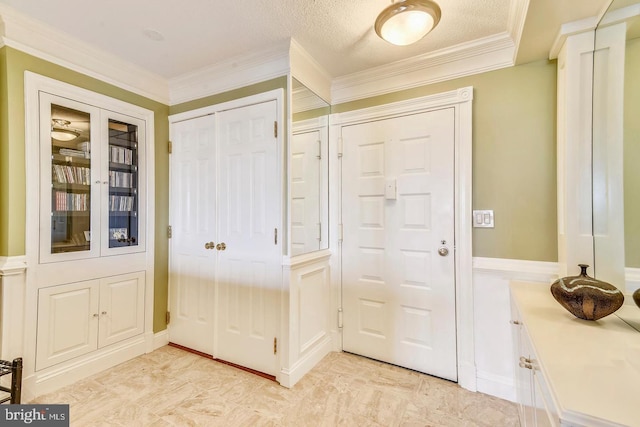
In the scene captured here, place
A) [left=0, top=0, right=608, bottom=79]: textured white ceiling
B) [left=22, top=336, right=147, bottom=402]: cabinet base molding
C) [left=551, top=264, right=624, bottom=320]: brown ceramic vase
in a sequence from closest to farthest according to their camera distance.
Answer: [left=551, top=264, right=624, bottom=320]: brown ceramic vase → [left=0, top=0, right=608, bottom=79]: textured white ceiling → [left=22, top=336, right=147, bottom=402]: cabinet base molding

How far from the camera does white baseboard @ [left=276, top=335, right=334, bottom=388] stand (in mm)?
2047

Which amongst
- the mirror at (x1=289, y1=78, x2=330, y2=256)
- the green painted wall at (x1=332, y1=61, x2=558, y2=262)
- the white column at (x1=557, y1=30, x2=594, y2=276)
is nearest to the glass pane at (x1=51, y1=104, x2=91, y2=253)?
the mirror at (x1=289, y1=78, x2=330, y2=256)

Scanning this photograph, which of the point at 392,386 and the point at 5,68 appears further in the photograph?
the point at 392,386

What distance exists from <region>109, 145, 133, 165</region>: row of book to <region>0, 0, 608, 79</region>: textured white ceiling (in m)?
0.72

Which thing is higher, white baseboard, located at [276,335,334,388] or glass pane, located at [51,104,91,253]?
glass pane, located at [51,104,91,253]

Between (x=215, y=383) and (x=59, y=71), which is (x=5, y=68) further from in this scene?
(x=215, y=383)

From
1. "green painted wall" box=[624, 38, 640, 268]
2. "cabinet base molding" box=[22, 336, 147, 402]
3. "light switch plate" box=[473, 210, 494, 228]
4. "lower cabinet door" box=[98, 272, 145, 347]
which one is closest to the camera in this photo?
"green painted wall" box=[624, 38, 640, 268]

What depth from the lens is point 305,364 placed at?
7.23 ft

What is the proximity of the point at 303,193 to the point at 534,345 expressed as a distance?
1722mm

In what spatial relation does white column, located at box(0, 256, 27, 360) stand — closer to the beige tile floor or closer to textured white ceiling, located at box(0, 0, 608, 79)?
the beige tile floor

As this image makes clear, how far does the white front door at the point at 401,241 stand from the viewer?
2.11 meters

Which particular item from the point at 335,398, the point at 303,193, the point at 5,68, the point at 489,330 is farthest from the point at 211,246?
the point at 489,330

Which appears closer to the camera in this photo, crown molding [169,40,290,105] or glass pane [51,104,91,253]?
glass pane [51,104,91,253]

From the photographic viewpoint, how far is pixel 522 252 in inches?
74.8
